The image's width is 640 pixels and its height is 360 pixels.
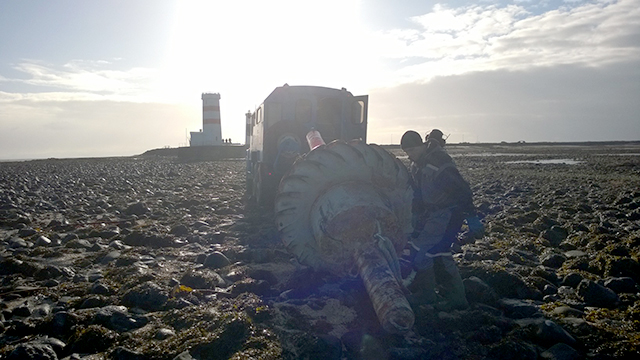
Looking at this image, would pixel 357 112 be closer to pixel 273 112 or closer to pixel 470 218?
pixel 273 112

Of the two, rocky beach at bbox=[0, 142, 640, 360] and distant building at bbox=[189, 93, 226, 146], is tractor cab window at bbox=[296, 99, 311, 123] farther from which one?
distant building at bbox=[189, 93, 226, 146]

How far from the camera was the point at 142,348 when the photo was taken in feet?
11.6

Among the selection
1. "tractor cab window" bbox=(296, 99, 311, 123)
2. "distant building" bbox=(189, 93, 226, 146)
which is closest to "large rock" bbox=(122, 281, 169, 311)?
"tractor cab window" bbox=(296, 99, 311, 123)

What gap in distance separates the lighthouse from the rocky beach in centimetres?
3922

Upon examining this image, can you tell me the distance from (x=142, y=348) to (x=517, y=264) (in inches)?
200

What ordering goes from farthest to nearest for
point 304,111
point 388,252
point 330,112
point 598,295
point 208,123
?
point 208,123
point 330,112
point 304,111
point 598,295
point 388,252

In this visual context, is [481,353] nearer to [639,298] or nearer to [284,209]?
[639,298]

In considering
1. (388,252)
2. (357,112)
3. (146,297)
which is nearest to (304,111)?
(357,112)

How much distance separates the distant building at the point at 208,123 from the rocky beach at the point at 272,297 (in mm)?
39225

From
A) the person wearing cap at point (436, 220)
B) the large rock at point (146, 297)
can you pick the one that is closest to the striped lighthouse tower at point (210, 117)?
the large rock at point (146, 297)

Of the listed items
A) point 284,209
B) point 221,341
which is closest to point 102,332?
point 221,341

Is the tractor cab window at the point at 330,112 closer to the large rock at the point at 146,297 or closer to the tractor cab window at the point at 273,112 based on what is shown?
the tractor cab window at the point at 273,112

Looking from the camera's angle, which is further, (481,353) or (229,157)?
(229,157)

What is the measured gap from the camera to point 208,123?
47500 mm
